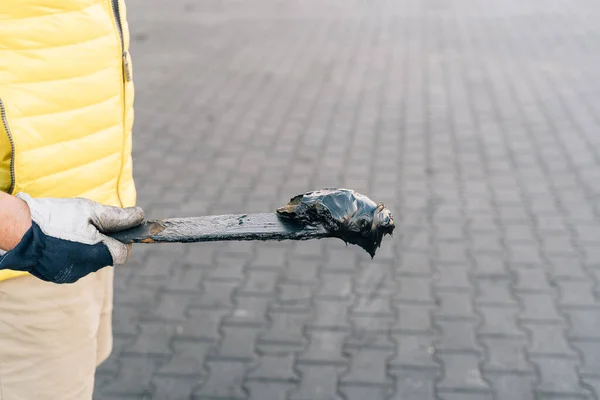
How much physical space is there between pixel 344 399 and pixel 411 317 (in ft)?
2.36

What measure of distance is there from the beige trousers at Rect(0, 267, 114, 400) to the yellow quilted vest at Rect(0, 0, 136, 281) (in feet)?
0.30

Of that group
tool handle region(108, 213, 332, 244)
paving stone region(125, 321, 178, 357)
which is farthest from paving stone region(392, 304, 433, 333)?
tool handle region(108, 213, 332, 244)

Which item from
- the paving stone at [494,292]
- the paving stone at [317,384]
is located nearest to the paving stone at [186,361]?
the paving stone at [317,384]

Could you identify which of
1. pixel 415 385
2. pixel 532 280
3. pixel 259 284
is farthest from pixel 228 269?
pixel 532 280

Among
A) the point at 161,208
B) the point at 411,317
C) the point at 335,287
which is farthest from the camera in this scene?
the point at 161,208

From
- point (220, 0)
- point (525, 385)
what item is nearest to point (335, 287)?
point (525, 385)

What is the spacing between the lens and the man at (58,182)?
1.62 meters

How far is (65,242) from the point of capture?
161cm

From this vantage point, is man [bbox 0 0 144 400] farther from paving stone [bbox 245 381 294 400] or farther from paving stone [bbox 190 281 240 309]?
paving stone [bbox 190 281 240 309]

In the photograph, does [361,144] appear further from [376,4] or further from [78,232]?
[376,4]

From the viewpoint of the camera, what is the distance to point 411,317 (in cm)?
351

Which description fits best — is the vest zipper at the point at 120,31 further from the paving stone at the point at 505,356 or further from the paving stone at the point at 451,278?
the paving stone at the point at 451,278

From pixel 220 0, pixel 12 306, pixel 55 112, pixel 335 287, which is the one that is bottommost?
pixel 220 0

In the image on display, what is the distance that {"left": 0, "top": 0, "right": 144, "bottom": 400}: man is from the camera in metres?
1.62
